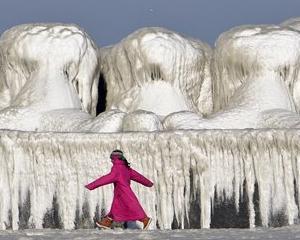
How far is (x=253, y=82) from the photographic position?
75.7ft

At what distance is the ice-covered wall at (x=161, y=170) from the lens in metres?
19.1

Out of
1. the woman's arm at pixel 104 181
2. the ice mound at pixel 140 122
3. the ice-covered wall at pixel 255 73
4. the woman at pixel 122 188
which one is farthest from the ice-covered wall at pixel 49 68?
the woman's arm at pixel 104 181

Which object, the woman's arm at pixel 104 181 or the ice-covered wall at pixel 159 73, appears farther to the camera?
the ice-covered wall at pixel 159 73

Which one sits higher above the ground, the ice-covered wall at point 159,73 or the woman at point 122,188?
the ice-covered wall at point 159,73

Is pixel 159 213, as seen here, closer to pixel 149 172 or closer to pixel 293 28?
pixel 149 172

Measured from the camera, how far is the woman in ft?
52.5

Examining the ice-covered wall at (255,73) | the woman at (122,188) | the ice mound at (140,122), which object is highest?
the ice-covered wall at (255,73)

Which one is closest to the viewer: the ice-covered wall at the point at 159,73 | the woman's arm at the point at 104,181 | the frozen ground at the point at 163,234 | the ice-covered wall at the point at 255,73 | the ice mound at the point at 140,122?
the frozen ground at the point at 163,234

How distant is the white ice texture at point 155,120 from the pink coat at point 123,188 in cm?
308

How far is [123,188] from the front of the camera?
16.1 m

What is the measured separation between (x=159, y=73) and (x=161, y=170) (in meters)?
4.59

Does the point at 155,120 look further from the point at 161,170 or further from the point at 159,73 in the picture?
the point at 159,73

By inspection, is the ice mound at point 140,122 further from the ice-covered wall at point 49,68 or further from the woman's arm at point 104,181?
the woman's arm at point 104,181

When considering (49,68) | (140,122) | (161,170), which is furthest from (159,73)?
(161,170)
